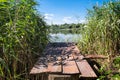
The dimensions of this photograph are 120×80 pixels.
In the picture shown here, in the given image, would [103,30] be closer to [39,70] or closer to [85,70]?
[85,70]

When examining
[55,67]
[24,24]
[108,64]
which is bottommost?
[108,64]

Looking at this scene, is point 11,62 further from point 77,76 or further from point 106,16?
point 106,16

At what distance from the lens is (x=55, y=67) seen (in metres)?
3.16

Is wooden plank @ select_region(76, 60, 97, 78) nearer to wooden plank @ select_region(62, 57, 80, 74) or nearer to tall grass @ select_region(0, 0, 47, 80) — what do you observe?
wooden plank @ select_region(62, 57, 80, 74)

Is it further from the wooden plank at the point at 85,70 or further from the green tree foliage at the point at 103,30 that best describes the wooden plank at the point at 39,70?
the green tree foliage at the point at 103,30

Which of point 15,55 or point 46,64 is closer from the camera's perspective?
point 46,64

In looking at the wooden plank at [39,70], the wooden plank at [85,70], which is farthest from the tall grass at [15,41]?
the wooden plank at [85,70]

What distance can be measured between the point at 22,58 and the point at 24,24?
0.50m

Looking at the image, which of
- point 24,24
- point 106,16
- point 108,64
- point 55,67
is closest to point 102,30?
point 106,16

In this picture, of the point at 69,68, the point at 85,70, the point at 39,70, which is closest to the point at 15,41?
the point at 39,70

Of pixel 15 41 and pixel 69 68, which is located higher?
pixel 15 41

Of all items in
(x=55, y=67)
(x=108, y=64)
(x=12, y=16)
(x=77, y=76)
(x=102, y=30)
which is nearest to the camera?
(x=77, y=76)

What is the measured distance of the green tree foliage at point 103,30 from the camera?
559cm

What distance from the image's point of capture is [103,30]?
566 cm
